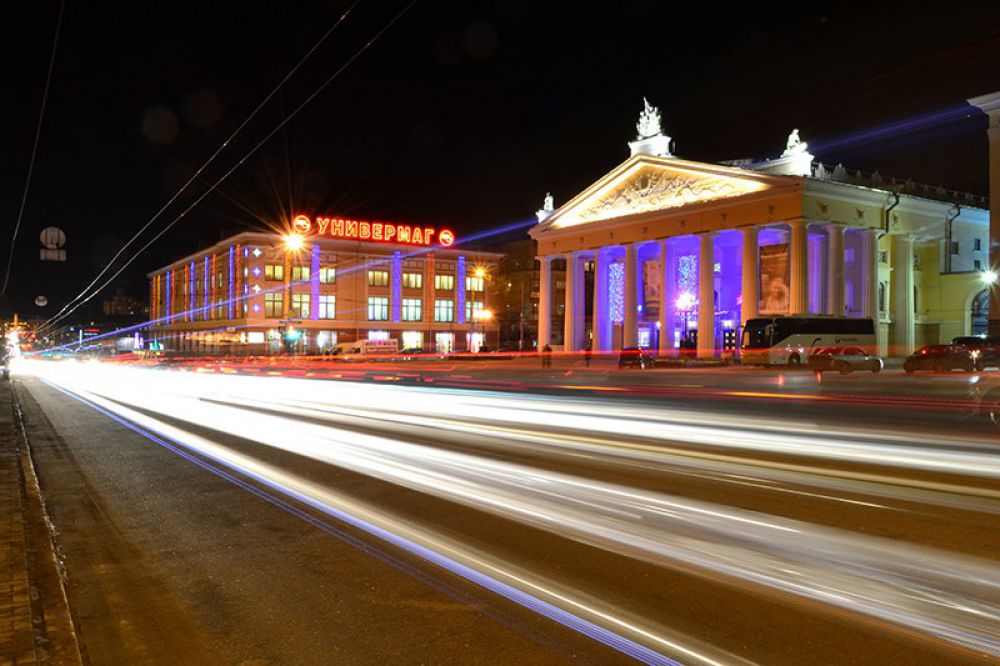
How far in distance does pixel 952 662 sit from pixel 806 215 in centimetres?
4421

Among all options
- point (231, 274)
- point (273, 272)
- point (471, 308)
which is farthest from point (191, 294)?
point (471, 308)

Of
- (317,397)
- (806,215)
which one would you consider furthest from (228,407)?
(806,215)

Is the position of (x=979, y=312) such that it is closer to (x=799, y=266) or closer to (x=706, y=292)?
(x=799, y=266)

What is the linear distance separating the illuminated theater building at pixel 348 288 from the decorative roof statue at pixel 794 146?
31.2 meters

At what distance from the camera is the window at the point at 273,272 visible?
241 ft

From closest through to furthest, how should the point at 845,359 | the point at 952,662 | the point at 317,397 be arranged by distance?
the point at 952,662 → the point at 317,397 → the point at 845,359

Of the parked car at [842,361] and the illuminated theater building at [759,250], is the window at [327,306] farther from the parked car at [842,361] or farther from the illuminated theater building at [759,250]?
the parked car at [842,361]

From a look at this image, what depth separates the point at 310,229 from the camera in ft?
236

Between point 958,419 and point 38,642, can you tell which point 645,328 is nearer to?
point 958,419

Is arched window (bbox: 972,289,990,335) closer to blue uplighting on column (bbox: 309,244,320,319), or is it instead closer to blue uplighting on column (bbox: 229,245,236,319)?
blue uplighting on column (bbox: 309,244,320,319)

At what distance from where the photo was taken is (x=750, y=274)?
4731 cm

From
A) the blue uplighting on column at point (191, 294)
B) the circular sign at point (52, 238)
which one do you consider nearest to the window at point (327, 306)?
the blue uplighting on column at point (191, 294)

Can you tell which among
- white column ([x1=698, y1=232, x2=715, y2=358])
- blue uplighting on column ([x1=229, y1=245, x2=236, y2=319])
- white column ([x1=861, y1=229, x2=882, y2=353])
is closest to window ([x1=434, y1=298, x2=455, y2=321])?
blue uplighting on column ([x1=229, y1=245, x2=236, y2=319])

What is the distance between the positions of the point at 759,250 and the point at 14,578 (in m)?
49.4
